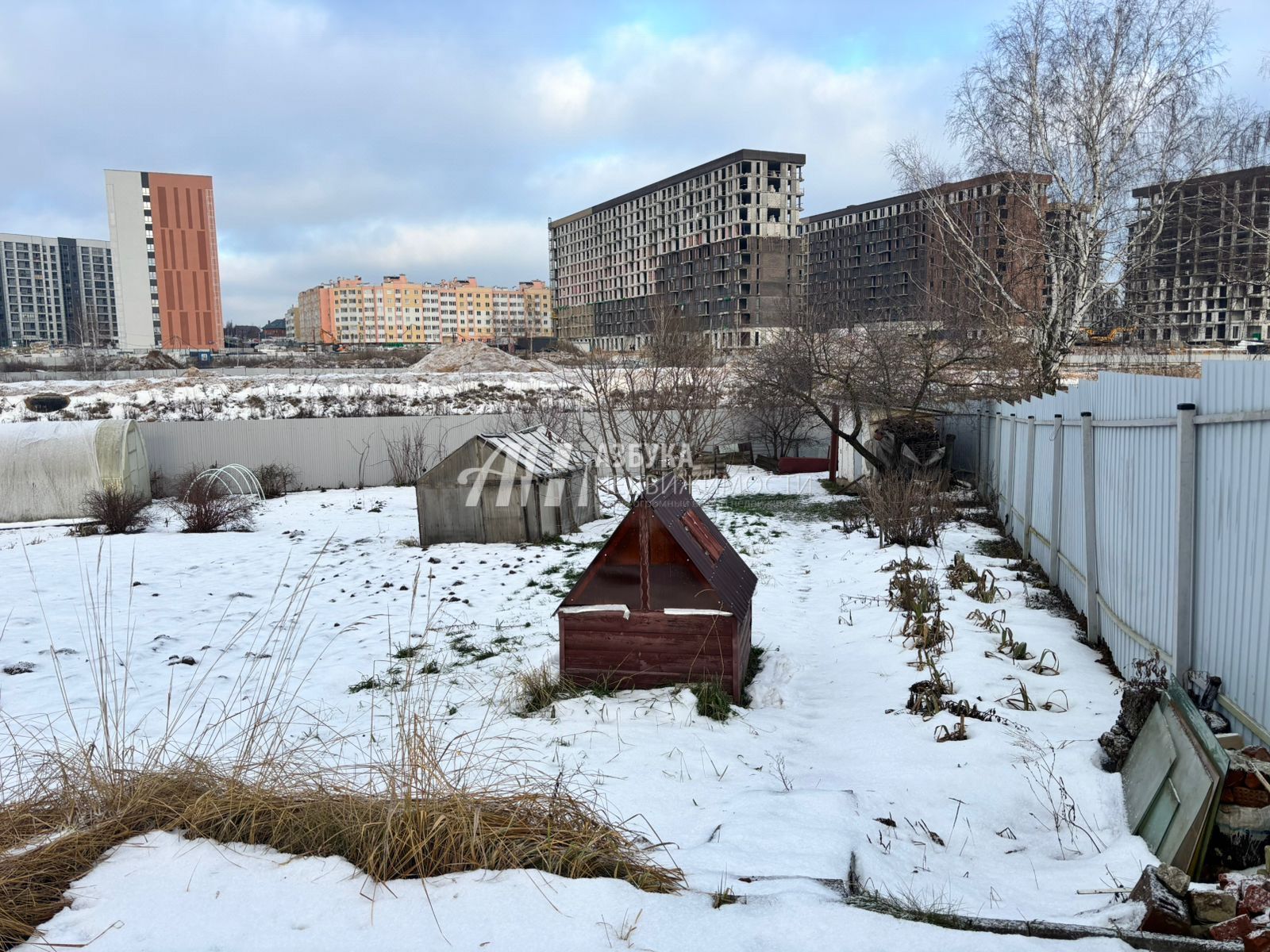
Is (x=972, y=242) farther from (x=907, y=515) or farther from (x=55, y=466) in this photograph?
(x=55, y=466)

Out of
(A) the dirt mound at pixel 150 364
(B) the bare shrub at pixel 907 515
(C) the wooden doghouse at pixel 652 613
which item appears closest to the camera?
(C) the wooden doghouse at pixel 652 613

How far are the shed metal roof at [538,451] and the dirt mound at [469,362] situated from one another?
107ft

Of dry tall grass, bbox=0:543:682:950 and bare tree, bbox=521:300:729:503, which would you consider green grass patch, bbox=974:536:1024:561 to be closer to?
bare tree, bbox=521:300:729:503

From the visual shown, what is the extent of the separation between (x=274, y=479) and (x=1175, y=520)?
68.6 ft

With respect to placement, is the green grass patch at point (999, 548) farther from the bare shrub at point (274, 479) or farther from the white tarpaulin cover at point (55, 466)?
the bare shrub at point (274, 479)

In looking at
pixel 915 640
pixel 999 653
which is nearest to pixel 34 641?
pixel 915 640

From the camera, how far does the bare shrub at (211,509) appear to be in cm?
1455

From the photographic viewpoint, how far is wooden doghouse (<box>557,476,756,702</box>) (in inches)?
217

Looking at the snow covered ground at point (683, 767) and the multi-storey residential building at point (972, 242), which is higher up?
the multi-storey residential building at point (972, 242)

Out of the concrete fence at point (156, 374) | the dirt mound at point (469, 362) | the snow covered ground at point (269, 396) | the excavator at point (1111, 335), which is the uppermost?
the dirt mound at point (469, 362)

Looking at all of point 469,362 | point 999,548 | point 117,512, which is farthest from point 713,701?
point 469,362

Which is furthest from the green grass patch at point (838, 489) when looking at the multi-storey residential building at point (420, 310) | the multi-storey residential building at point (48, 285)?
the multi-storey residential building at point (420, 310)

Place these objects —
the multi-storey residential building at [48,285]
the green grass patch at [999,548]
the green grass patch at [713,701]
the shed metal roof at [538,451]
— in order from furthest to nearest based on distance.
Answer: the multi-storey residential building at [48,285] → the shed metal roof at [538,451] → the green grass patch at [999,548] → the green grass patch at [713,701]

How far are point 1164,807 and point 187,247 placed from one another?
289 feet
